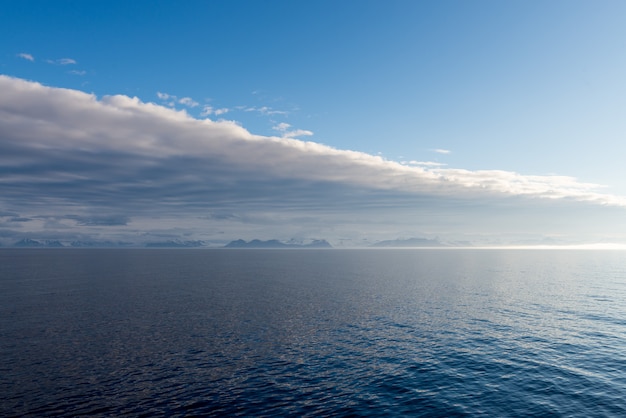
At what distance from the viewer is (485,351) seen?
62.6 metres

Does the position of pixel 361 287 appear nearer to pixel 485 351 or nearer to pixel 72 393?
pixel 485 351

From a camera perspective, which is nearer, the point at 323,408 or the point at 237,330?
the point at 323,408

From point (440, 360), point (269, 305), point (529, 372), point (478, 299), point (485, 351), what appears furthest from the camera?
point (478, 299)

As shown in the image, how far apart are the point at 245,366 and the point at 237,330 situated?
20.6 m

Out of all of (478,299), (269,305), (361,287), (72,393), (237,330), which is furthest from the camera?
(361,287)

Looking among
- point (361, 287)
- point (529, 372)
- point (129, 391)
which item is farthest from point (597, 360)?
point (361, 287)

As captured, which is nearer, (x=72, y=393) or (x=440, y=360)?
(x=72, y=393)

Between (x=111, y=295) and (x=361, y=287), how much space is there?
284 ft

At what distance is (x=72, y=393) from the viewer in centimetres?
4531

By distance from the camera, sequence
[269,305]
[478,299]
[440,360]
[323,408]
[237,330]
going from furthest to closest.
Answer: [478,299] → [269,305] → [237,330] → [440,360] → [323,408]

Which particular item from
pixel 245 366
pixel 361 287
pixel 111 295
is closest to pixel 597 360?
pixel 245 366

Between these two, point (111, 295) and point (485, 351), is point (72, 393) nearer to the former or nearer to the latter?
point (485, 351)

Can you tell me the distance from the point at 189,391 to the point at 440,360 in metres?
36.9

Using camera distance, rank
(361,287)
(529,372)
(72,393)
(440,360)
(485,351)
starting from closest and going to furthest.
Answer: (72,393) → (529,372) → (440,360) → (485,351) → (361,287)
